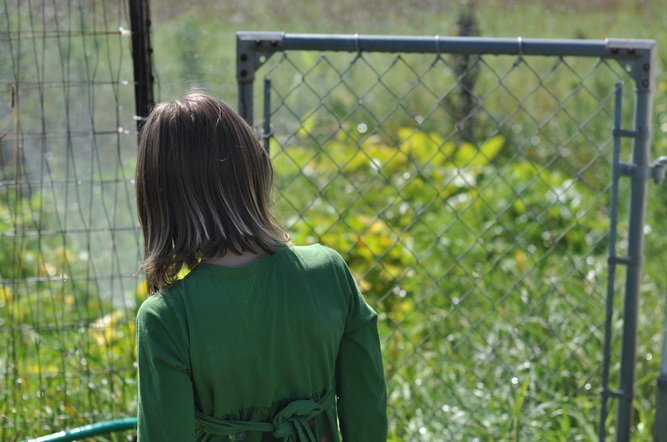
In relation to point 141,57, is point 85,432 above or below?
below

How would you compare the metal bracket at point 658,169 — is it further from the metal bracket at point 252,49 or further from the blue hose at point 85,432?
the blue hose at point 85,432

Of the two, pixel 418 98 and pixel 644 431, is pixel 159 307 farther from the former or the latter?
pixel 418 98

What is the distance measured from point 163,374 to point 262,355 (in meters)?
0.18

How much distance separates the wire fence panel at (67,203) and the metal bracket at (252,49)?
33 centimetres

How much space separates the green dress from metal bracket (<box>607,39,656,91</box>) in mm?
1028

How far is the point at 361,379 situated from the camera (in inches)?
73.9

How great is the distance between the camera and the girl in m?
1.68

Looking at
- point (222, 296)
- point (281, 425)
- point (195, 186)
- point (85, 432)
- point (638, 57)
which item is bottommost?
point (85, 432)

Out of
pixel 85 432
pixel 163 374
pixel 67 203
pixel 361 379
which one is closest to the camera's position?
pixel 163 374

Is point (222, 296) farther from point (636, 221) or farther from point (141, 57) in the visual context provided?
point (636, 221)

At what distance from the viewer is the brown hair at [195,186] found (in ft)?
5.53

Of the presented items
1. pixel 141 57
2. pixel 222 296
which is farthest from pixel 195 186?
pixel 141 57

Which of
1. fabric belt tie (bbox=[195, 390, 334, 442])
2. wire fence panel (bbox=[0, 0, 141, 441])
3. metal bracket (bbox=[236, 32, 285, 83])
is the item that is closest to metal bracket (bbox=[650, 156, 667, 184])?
metal bracket (bbox=[236, 32, 285, 83])

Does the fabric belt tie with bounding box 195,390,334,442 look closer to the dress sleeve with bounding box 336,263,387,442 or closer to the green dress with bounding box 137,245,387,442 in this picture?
the green dress with bounding box 137,245,387,442
